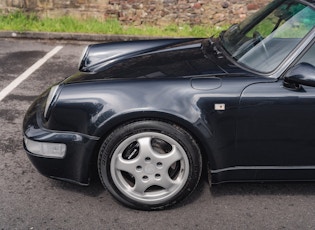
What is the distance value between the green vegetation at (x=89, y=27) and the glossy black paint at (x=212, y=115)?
509cm

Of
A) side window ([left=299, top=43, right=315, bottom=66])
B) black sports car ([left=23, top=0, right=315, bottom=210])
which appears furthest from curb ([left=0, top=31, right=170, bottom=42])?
side window ([left=299, top=43, right=315, bottom=66])

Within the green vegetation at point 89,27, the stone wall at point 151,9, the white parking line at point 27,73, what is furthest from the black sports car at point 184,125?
the stone wall at point 151,9

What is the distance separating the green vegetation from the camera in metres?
8.19

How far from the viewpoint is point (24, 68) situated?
20.8 ft

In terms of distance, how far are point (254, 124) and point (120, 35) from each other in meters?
5.39

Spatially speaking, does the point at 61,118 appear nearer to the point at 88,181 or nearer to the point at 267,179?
the point at 88,181

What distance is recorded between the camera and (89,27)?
830 centimetres

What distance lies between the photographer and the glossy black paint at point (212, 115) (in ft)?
9.77

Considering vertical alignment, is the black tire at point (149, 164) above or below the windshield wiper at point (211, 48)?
below

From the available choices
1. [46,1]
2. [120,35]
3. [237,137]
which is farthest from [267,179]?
[46,1]

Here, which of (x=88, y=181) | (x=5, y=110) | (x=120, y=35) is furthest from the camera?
(x=120, y=35)

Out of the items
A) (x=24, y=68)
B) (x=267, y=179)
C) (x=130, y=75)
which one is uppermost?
(x=130, y=75)

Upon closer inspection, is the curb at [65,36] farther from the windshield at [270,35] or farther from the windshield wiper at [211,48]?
the windshield at [270,35]

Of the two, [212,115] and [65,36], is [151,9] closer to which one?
[65,36]
